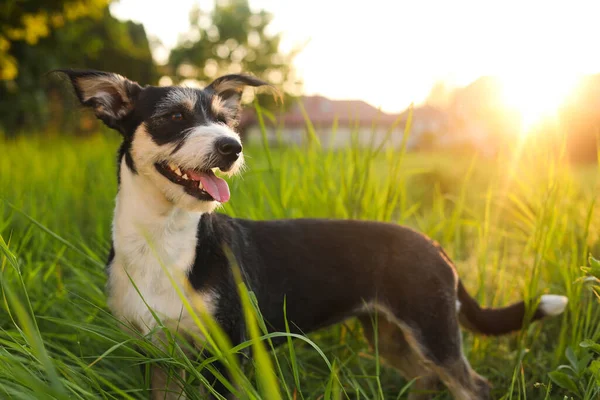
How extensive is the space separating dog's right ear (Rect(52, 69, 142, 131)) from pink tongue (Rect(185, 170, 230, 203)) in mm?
651

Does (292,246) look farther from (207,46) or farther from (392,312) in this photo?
(207,46)

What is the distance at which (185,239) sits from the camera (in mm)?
2607

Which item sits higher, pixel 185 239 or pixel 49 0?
pixel 49 0

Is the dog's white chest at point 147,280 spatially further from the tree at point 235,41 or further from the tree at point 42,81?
the tree at point 235,41

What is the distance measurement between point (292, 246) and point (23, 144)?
26.9ft

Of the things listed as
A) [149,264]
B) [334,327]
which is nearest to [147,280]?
[149,264]

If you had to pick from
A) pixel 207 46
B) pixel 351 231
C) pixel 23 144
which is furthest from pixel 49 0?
pixel 207 46

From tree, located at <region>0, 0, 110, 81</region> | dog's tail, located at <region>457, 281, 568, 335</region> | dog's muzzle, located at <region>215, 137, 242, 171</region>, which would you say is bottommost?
dog's tail, located at <region>457, 281, 568, 335</region>

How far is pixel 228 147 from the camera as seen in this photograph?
256 centimetres

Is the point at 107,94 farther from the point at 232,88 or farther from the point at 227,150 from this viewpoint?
the point at 227,150

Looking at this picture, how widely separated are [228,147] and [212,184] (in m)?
0.22

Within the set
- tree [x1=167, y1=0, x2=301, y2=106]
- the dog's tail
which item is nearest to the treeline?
the dog's tail

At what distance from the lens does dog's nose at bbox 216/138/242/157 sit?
2.55 m

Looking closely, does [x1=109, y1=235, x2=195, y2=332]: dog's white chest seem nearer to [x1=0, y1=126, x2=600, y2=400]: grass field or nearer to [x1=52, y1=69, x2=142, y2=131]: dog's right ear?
[x1=0, y1=126, x2=600, y2=400]: grass field
